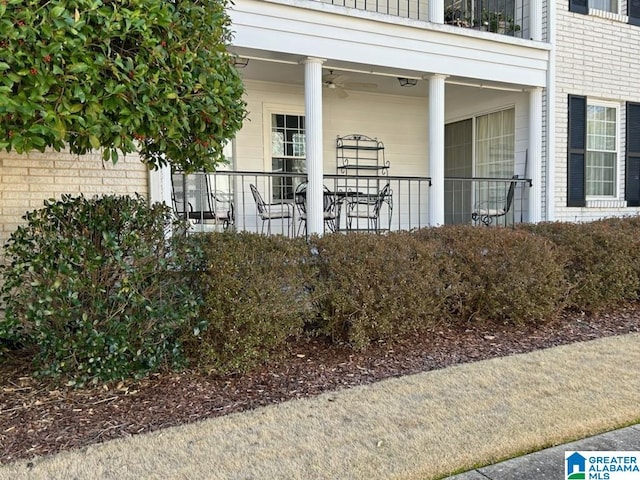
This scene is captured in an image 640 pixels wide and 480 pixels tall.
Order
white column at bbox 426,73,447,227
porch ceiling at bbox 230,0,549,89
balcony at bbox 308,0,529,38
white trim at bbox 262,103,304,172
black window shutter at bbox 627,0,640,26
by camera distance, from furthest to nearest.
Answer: black window shutter at bbox 627,0,640,26, white trim at bbox 262,103,304,172, balcony at bbox 308,0,529,38, white column at bbox 426,73,447,227, porch ceiling at bbox 230,0,549,89

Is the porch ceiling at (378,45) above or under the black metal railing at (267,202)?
above

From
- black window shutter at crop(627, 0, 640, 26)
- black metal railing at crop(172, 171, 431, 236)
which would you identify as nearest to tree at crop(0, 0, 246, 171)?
black metal railing at crop(172, 171, 431, 236)

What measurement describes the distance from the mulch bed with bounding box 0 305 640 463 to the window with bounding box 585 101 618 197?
4023 millimetres

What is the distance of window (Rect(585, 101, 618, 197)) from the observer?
8.39m

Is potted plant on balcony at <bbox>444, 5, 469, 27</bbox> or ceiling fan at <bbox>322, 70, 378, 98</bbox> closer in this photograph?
potted plant on balcony at <bbox>444, 5, 469, 27</bbox>

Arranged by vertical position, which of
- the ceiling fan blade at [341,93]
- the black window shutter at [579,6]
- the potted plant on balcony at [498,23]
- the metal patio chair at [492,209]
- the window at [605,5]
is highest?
the window at [605,5]

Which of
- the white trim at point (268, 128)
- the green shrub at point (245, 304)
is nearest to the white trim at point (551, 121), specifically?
the white trim at point (268, 128)

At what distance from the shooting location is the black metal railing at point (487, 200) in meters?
7.95

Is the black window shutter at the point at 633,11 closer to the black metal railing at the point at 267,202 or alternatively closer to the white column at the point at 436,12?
the white column at the point at 436,12

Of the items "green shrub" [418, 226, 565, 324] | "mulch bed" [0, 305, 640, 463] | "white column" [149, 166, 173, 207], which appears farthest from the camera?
"white column" [149, 166, 173, 207]

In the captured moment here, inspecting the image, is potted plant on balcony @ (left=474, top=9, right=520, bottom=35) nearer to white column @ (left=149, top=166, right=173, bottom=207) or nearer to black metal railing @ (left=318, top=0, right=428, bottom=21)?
black metal railing @ (left=318, top=0, right=428, bottom=21)

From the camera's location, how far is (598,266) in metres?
5.68

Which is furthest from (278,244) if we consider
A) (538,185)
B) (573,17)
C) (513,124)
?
(573,17)

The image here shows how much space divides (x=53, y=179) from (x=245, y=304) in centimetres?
251
